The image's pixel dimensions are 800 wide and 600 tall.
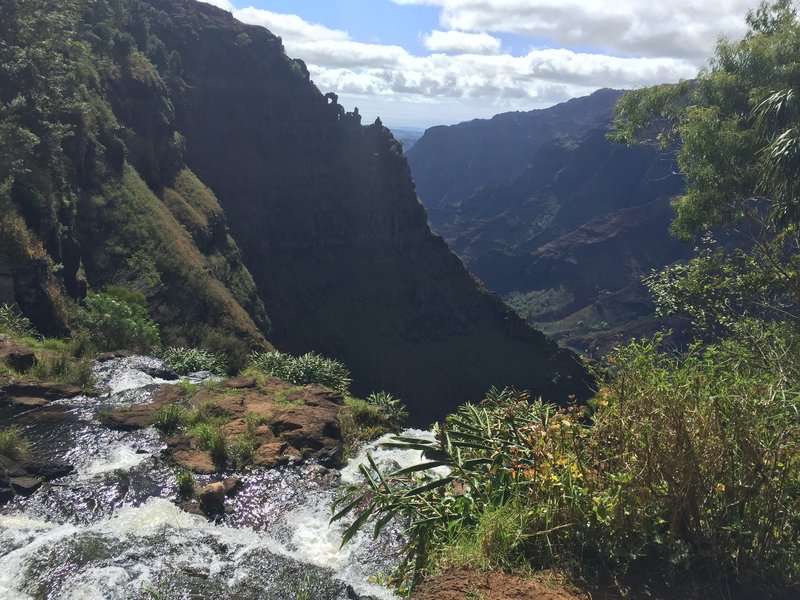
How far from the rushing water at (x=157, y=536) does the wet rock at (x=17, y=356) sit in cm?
229

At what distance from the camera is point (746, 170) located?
10.9m

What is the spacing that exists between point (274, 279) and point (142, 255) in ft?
119

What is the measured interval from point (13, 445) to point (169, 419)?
8.20ft

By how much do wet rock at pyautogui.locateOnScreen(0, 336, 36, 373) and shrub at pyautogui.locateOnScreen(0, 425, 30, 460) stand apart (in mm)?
3347

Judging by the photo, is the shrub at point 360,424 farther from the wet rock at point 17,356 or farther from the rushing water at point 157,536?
the wet rock at point 17,356

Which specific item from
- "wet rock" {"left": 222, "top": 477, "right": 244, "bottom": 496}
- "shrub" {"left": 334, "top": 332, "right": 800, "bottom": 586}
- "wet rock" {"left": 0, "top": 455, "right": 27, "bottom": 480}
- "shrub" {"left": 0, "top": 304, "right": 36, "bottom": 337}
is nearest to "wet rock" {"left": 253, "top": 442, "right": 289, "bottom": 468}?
"wet rock" {"left": 222, "top": 477, "right": 244, "bottom": 496}

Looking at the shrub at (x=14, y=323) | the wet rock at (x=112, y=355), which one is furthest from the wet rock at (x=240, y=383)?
the shrub at (x=14, y=323)

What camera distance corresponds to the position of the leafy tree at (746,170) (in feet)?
31.7

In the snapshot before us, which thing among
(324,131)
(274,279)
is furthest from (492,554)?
(324,131)

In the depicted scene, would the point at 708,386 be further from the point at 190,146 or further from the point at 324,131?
the point at 324,131

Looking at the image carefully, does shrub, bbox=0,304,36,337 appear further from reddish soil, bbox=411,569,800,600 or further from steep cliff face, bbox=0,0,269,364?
reddish soil, bbox=411,569,800,600

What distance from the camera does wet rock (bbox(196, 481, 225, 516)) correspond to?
7871 mm

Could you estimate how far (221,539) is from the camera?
7.11 meters

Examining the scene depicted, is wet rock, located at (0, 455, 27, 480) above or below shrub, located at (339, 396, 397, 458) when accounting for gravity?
above
